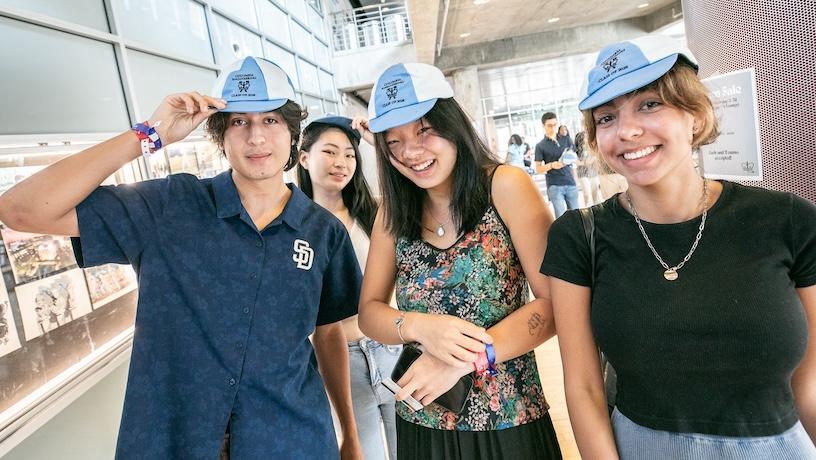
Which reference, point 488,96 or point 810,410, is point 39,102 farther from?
point 488,96

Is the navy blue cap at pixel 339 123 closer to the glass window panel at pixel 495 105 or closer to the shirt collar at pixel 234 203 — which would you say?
the shirt collar at pixel 234 203

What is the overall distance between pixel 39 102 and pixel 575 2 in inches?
408

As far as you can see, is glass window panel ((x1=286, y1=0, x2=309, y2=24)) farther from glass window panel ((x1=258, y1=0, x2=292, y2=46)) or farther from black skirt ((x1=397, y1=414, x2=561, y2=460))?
black skirt ((x1=397, y1=414, x2=561, y2=460))

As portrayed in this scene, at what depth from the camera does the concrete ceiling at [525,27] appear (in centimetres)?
970

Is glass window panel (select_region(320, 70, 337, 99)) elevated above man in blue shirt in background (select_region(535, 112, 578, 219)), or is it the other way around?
glass window panel (select_region(320, 70, 337, 99))

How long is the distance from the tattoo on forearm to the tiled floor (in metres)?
2.04

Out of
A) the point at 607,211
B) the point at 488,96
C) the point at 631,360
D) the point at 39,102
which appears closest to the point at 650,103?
the point at 607,211

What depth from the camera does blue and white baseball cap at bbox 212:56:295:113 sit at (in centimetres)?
152

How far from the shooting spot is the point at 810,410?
115 cm

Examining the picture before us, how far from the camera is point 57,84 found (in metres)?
2.61

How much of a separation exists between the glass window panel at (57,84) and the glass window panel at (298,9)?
639 centimetres

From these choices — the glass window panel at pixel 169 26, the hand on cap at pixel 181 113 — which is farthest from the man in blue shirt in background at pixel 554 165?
the hand on cap at pixel 181 113

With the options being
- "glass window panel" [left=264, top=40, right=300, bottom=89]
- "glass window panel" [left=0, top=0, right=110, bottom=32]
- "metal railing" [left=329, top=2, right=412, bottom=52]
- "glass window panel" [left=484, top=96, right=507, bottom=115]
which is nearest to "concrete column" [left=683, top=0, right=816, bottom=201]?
"glass window panel" [left=0, top=0, right=110, bottom=32]

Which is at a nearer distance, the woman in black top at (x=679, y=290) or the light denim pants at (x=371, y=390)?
the woman in black top at (x=679, y=290)
